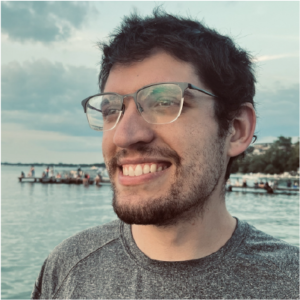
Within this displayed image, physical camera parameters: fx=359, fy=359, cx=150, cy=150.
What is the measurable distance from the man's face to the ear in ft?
0.62

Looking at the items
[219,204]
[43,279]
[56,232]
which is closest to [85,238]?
[43,279]

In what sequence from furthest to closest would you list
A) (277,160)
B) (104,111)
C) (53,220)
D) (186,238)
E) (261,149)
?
(261,149), (277,160), (53,220), (104,111), (186,238)

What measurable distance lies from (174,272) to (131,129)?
776 mm

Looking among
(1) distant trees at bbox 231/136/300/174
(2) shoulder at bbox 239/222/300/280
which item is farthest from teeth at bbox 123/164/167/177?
(1) distant trees at bbox 231/136/300/174

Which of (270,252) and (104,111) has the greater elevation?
Result: (104,111)

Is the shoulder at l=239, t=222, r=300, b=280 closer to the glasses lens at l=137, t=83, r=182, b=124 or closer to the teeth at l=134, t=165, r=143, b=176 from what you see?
the teeth at l=134, t=165, r=143, b=176

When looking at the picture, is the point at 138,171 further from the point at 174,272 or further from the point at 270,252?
the point at 270,252

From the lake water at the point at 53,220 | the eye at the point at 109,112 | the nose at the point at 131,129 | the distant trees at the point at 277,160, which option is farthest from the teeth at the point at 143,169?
the distant trees at the point at 277,160

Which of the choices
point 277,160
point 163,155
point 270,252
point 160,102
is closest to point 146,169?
point 163,155

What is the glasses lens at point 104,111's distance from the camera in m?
2.09

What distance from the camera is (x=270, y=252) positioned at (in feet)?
6.50

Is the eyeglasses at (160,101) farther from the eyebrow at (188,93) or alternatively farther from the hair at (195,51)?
the hair at (195,51)

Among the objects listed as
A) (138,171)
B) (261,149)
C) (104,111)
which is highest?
(261,149)

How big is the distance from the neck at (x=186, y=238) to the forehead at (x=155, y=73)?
2.46ft
